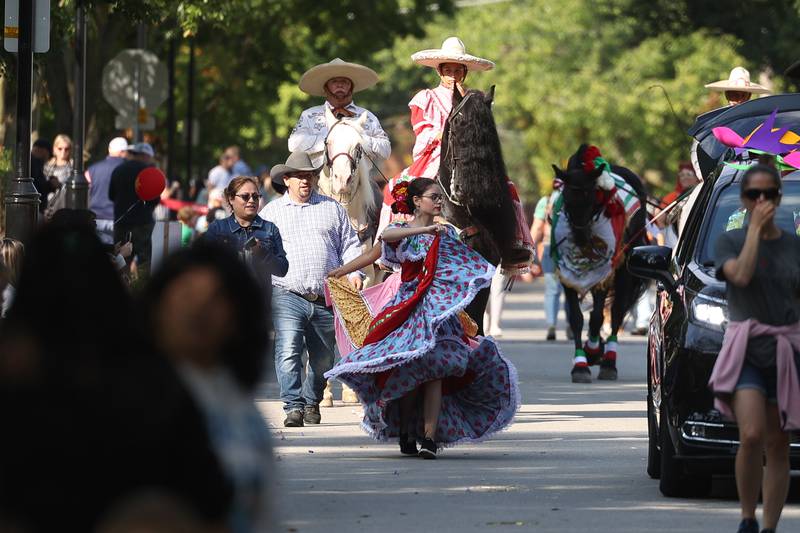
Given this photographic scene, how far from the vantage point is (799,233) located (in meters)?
10.2

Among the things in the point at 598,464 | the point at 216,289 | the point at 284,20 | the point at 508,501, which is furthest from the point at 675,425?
the point at 284,20

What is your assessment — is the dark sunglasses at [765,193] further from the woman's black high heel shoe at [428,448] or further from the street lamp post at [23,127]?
the street lamp post at [23,127]

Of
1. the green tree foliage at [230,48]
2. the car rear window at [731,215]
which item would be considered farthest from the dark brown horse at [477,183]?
the green tree foliage at [230,48]

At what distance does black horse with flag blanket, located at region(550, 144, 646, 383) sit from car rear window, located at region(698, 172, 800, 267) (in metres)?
7.89

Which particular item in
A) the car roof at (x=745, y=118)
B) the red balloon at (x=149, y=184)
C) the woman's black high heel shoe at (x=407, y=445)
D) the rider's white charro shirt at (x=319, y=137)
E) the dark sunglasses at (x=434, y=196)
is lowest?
the woman's black high heel shoe at (x=407, y=445)

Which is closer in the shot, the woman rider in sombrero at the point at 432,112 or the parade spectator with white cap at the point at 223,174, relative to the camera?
the woman rider in sombrero at the point at 432,112

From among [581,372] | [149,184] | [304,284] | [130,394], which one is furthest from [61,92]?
[130,394]

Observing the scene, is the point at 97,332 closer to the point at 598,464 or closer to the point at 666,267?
the point at 666,267

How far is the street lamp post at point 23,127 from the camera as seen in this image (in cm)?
1484

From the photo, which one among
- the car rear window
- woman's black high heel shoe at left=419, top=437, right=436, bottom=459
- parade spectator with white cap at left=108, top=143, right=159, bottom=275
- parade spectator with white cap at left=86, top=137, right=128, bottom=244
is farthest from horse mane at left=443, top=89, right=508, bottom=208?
parade spectator with white cap at left=86, top=137, right=128, bottom=244

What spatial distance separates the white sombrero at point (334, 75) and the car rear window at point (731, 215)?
593 centimetres

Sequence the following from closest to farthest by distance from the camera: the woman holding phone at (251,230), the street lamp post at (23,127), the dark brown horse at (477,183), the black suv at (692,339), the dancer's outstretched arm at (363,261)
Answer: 1. the black suv at (692,339)
2. the dancer's outstretched arm at (363,261)
3. the woman holding phone at (251,230)
4. the dark brown horse at (477,183)
5. the street lamp post at (23,127)

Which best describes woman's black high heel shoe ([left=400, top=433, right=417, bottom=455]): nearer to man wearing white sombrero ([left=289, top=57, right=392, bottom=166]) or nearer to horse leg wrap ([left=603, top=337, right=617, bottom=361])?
man wearing white sombrero ([left=289, top=57, right=392, bottom=166])

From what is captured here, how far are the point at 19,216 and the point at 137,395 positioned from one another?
11489 millimetres
